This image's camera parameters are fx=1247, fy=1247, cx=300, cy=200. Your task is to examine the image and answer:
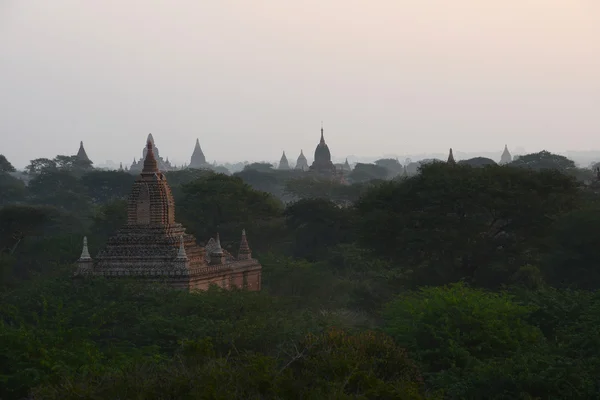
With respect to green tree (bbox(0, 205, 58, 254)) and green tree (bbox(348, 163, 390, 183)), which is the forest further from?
green tree (bbox(348, 163, 390, 183))

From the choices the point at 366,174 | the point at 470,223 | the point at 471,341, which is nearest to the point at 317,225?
the point at 470,223

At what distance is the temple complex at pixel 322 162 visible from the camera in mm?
155875

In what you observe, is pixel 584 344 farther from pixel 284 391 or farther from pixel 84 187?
pixel 84 187

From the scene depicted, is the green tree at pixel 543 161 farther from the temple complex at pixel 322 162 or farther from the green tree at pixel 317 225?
the green tree at pixel 317 225

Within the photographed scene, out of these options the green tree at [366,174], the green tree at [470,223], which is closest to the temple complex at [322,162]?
the green tree at [366,174]

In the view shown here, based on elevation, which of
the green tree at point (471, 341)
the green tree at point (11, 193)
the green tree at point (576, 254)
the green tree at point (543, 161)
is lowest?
the green tree at point (471, 341)

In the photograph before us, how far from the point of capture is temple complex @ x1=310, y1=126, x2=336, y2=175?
6137 inches

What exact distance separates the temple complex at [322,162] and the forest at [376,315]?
306 ft

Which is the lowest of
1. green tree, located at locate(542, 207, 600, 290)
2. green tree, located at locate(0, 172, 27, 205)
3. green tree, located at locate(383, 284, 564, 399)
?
green tree, located at locate(383, 284, 564, 399)

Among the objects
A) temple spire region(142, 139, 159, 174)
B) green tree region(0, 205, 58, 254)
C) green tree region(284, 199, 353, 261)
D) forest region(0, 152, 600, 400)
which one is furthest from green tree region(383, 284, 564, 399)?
green tree region(0, 205, 58, 254)

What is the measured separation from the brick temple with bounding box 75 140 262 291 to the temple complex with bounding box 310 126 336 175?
11371cm

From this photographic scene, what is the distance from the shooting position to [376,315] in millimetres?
39688

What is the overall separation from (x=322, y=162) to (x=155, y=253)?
120 metres

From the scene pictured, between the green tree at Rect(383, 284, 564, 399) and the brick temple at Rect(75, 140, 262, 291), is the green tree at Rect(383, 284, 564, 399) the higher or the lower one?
the lower one
